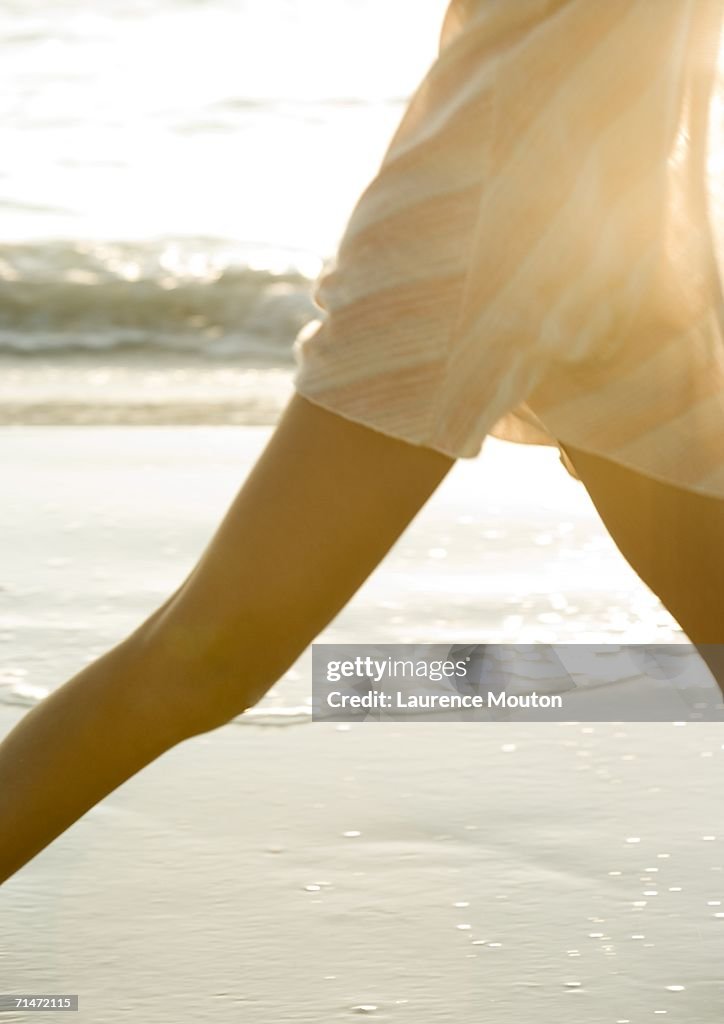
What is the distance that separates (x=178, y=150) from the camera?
10.2 meters

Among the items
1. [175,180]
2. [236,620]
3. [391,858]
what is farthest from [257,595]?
[175,180]

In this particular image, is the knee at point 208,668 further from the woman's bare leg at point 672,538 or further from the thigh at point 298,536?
the woman's bare leg at point 672,538

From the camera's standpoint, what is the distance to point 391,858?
2.26 metres

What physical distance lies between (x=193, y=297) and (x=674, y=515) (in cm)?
540

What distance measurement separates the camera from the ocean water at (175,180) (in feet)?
20.7

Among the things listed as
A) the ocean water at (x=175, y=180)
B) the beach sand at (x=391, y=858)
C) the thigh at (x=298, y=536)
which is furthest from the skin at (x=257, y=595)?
the ocean water at (x=175, y=180)

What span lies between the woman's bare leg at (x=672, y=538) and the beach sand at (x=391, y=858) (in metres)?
0.41

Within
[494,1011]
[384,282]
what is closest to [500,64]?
[384,282]

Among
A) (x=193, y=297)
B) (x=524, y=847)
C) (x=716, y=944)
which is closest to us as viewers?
(x=716, y=944)

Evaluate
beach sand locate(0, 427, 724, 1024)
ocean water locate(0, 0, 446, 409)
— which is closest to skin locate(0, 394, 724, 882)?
beach sand locate(0, 427, 724, 1024)

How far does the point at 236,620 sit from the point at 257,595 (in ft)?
0.09

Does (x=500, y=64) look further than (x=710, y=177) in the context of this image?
No

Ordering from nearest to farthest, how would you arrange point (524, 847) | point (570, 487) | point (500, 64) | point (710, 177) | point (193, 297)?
1. point (500, 64)
2. point (710, 177)
3. point (524, 847)
4. point (570, 487)
5. point (193, 297)

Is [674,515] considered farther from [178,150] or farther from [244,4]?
[244,4]
